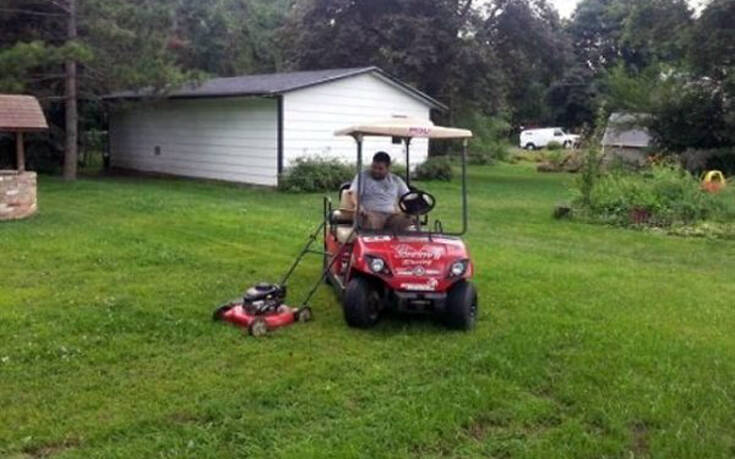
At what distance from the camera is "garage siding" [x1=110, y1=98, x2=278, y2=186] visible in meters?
17.9

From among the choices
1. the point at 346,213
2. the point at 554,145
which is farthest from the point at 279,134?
the point at 554,145

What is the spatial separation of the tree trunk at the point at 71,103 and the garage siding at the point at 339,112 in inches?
200

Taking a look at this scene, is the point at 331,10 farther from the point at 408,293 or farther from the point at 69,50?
the point at 408,293

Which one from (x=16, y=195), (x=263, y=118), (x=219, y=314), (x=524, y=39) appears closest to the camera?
(x=219, y=314)

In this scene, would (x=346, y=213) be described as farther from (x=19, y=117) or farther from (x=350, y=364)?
(x=19, y=117)

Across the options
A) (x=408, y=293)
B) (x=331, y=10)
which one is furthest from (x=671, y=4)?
(x=408, y=293)

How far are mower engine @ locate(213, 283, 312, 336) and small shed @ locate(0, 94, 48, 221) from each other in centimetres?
689

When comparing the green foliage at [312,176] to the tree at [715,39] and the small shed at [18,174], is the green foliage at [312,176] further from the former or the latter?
the tree at [715,39]

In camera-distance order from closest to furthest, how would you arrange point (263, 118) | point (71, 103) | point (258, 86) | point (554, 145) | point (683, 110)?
point (263, 118), point (71, 103), point (258, 86), point (683, 110), point (554, 145)

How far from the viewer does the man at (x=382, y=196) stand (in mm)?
6656

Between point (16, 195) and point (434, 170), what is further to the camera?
point (434, 170)

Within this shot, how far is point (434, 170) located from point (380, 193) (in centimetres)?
1454

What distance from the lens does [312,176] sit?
1738 centimetres

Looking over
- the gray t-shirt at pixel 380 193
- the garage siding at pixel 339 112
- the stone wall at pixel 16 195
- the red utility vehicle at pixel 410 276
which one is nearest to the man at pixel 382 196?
the gray t-shirt at pixel 380 193
